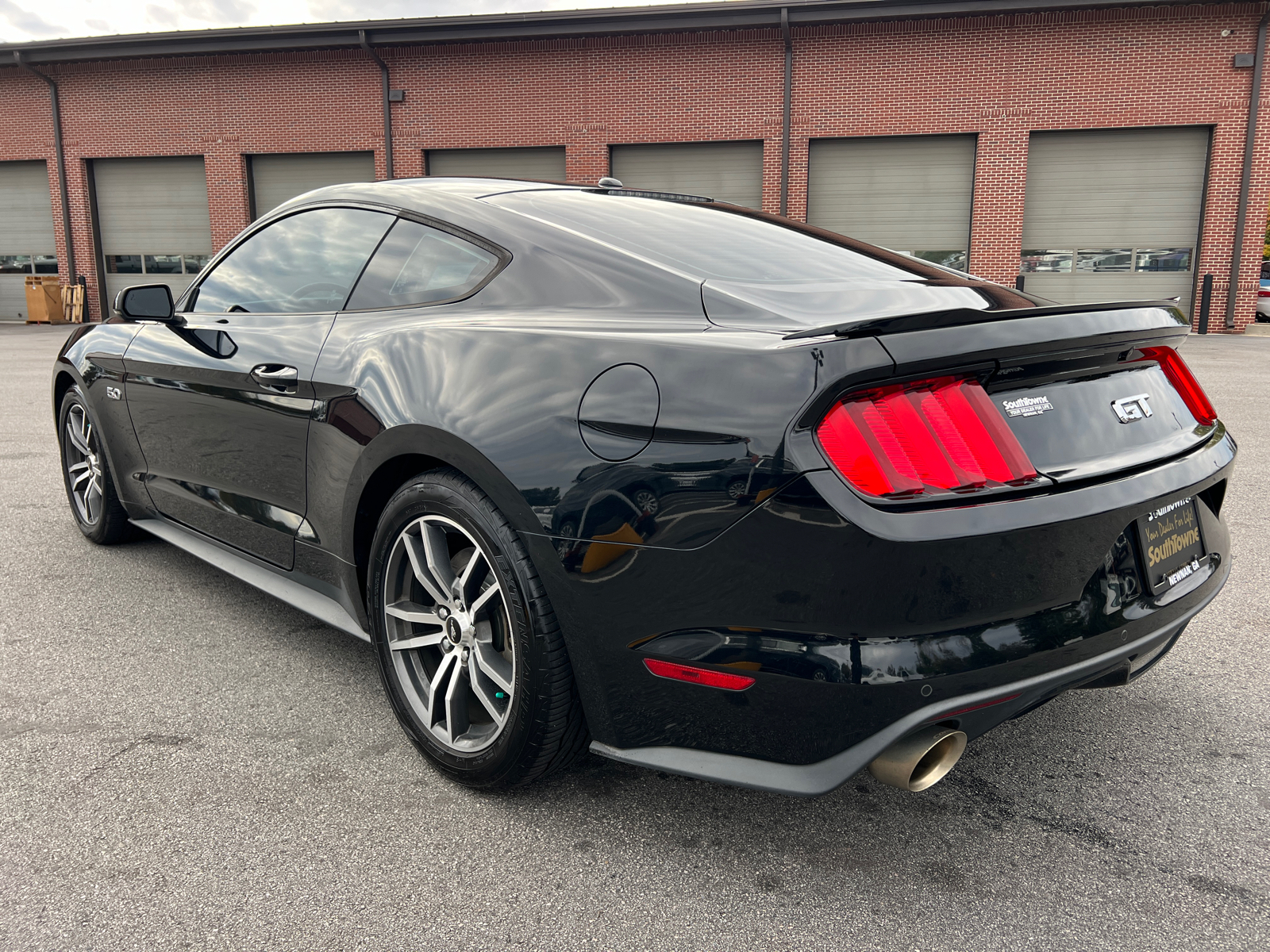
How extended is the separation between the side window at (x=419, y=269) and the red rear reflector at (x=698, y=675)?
3.72 ft

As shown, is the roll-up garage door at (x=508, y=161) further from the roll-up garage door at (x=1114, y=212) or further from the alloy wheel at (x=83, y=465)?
the alloy wheel at (x=83, y=465)

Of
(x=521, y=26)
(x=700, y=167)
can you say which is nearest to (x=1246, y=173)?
(x=700, y=167)

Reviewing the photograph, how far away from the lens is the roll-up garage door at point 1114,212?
18750 mm

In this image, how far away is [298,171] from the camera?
22.0 metres

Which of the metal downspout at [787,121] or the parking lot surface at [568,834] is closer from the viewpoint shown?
the parking lot surface at [568,834]

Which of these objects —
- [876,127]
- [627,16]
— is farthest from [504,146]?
[876,127]

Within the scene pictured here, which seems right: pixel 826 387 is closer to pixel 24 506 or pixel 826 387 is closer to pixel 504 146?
pixel 24 506

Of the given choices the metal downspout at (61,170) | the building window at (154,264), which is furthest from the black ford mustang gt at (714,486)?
the metal downspout at (61,170)

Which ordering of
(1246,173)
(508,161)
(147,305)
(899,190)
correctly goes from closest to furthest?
(147,305) → (1246,173) → (899,190) → (508,161)

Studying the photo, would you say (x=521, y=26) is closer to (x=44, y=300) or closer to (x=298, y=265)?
(x=44, y=300)

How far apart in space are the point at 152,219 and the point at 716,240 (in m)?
24.2

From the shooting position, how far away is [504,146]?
2081 centimetres

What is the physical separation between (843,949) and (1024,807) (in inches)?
28.8

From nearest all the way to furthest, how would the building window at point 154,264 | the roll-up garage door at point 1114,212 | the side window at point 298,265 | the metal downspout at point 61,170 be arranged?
the side window at point 298,265 < the roll-up garage door at point 1114,212 < the metal downspout at point 61,170 < the building window at point 154,264
